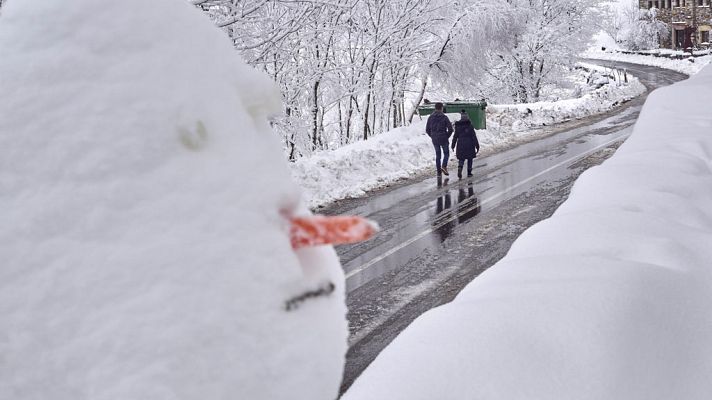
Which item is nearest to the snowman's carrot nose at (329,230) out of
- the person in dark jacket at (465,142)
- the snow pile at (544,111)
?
the person in dark jacket at (465,142)

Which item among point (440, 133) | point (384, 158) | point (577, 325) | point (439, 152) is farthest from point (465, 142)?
point (577, 325)

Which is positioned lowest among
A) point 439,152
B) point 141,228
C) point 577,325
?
point 439,152

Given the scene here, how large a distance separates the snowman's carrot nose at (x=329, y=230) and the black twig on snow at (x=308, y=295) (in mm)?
70

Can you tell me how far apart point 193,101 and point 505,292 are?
2665 mm

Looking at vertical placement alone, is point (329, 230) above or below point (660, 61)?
above

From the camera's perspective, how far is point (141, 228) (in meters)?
0.92

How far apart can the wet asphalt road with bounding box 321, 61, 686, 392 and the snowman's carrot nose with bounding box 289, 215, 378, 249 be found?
4.52 m

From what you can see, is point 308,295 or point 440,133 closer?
point 308,295

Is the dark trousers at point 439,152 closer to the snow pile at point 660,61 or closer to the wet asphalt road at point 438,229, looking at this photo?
the wet asphalt road at point 438,229

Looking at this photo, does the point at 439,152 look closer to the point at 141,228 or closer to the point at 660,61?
the point at 141,228

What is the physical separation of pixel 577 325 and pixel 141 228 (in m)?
2.38

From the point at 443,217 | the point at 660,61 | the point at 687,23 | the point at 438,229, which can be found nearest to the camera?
the point at 438,229

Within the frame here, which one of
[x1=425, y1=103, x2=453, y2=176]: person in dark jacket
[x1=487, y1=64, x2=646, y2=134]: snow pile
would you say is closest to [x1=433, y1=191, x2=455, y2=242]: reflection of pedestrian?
[x1=425, y1=103, x2=453, y2=176]: person in dark jacket

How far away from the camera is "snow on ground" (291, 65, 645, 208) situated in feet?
41.4
